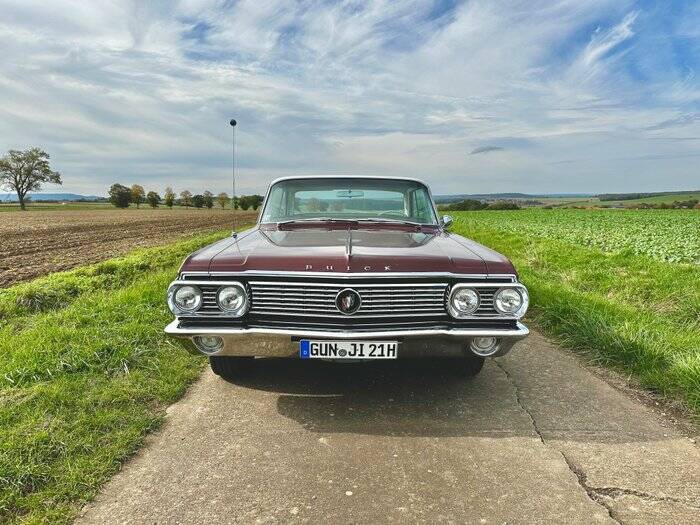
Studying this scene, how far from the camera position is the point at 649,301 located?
593 centimetres

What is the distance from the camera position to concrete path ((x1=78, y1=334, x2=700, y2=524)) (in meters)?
2.15

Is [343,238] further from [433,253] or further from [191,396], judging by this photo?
[191,396]

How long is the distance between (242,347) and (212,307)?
0.30m

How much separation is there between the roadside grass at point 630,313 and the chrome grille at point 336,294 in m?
1.93

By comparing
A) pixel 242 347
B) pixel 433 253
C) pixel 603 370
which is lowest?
pixel 603 370

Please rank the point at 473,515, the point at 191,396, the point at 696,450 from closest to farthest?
the point at 473,515 → the point at 696,450 → the point at 191,396

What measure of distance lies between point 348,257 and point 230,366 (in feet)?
4.49

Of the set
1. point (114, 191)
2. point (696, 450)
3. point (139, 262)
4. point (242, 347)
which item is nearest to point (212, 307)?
point (242, 347)

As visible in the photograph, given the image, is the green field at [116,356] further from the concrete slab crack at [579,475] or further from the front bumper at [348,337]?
the concrete slab crack at [579,475]

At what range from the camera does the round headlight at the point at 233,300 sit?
2902mm

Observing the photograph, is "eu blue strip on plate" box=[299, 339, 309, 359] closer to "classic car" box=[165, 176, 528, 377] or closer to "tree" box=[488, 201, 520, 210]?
"classic car" box=[165, 176, 528, 377]

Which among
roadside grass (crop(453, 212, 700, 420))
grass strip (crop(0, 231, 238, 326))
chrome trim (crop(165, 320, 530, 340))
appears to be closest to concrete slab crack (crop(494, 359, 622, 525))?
chrome trim (crop(165, 320, 530, 340))

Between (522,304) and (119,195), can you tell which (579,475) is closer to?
(522,304)

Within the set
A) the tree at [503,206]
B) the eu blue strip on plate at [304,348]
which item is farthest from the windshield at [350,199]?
the tree at [503,206]
